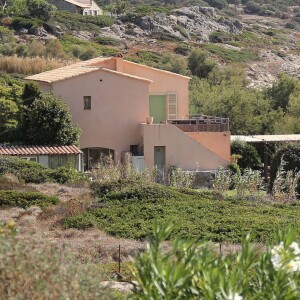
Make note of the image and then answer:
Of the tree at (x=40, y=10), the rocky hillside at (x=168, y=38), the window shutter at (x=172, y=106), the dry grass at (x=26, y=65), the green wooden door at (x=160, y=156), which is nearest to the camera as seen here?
the green wooden door at (x=160, y=156)

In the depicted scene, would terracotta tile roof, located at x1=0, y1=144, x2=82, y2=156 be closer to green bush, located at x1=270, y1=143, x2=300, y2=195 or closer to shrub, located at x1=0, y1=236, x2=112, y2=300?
green bush, located at x1=270, y1=143, x2=300, y2=195

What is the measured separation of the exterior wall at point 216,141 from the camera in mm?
39281

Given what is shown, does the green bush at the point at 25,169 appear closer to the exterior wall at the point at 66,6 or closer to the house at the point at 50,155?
the house at the point at 50,155

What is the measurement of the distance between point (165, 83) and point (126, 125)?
13.8 feet

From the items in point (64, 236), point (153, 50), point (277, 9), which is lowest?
point (64, 236)

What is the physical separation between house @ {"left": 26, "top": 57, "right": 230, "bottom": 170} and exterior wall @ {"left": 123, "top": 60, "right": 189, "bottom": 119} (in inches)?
99.9

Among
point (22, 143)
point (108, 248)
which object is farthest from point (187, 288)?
point (22, 143)

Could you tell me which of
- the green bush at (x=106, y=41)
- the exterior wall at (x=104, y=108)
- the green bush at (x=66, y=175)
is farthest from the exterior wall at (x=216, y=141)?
the green bush at (x=106, y=41)

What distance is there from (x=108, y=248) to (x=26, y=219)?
4123 mm

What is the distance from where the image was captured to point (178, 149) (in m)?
38.3

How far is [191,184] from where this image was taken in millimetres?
33688

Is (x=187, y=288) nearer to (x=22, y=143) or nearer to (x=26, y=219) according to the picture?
(x=26, y=219)

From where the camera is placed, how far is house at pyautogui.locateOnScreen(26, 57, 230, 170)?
38.3 metres

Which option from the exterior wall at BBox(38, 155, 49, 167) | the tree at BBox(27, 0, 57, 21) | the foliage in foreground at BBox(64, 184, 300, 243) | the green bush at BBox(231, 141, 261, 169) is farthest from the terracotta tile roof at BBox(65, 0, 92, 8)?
the foliage in foreground at BBox(64, 184, 300, 243)
